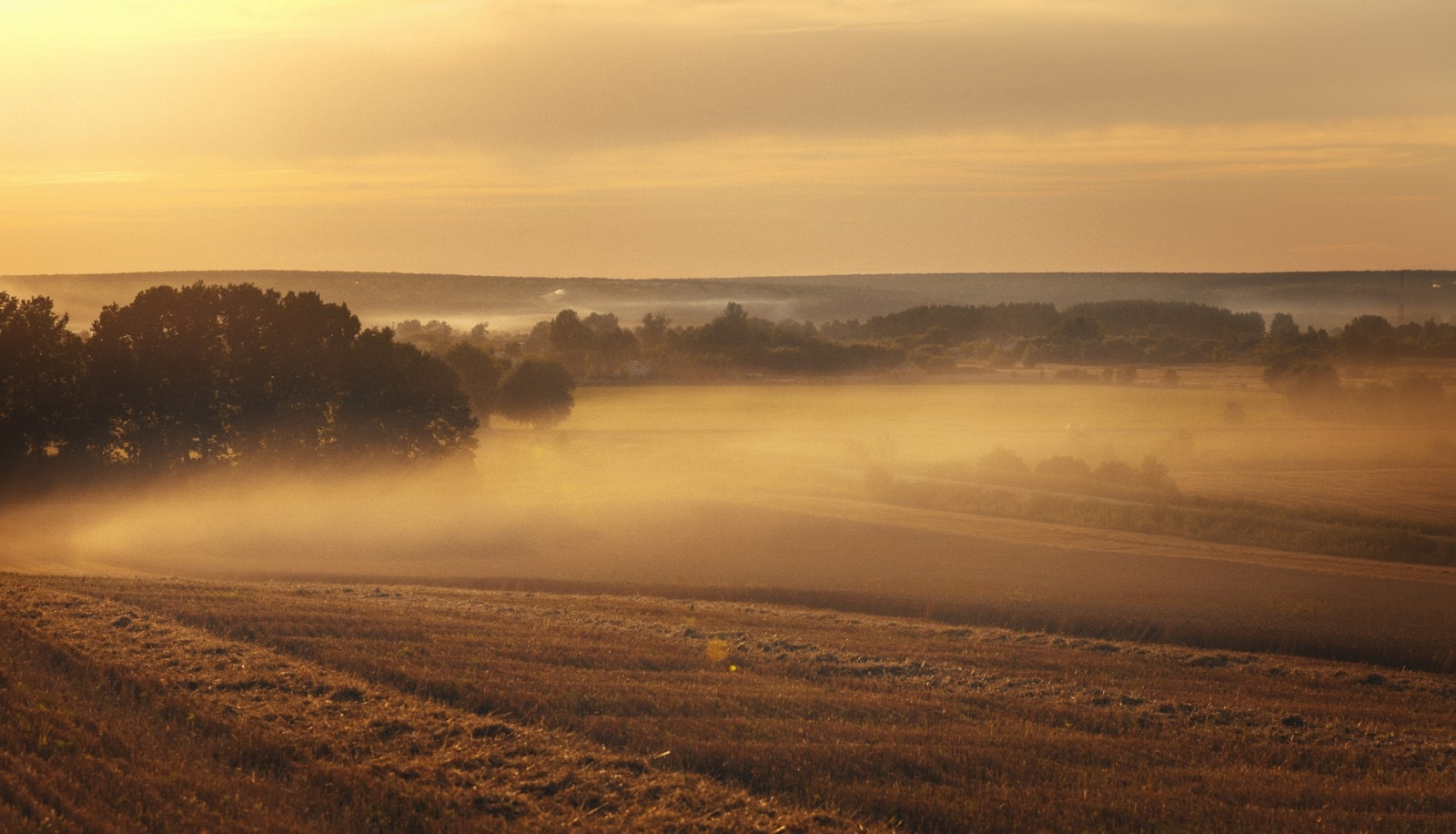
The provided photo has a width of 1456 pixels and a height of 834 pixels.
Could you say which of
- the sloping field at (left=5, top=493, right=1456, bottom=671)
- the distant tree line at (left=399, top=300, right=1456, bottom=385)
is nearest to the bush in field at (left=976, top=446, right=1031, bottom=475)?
the sloping field at (left=5, top=493, right=1456, bottom=671)

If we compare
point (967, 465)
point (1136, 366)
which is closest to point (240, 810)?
point (967, 465)

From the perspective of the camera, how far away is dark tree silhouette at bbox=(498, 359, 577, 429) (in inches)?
3159

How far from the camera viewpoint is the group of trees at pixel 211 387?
1869 inches

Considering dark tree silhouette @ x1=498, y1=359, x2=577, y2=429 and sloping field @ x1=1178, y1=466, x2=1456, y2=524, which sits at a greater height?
dark tree silhouette @ x1=498, y1=359, x2=577, y2=429

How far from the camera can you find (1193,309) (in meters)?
193

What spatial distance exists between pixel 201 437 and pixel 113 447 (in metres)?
3.35

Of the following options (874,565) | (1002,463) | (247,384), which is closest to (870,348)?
(1002,463)

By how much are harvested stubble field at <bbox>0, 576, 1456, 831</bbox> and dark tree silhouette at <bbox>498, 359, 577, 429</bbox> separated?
58.1m

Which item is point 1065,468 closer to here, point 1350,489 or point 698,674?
point 1350,489

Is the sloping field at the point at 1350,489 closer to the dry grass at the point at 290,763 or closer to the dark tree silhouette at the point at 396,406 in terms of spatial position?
the dark tree silhouette at the point at 396,406

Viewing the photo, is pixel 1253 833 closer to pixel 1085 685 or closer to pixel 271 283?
pixel 1085 685

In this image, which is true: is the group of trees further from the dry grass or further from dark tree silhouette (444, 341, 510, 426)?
the dry grass

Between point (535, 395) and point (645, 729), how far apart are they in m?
67.0

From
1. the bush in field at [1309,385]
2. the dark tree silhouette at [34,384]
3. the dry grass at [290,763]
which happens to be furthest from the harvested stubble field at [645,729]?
the bush in field at [1309,385]
